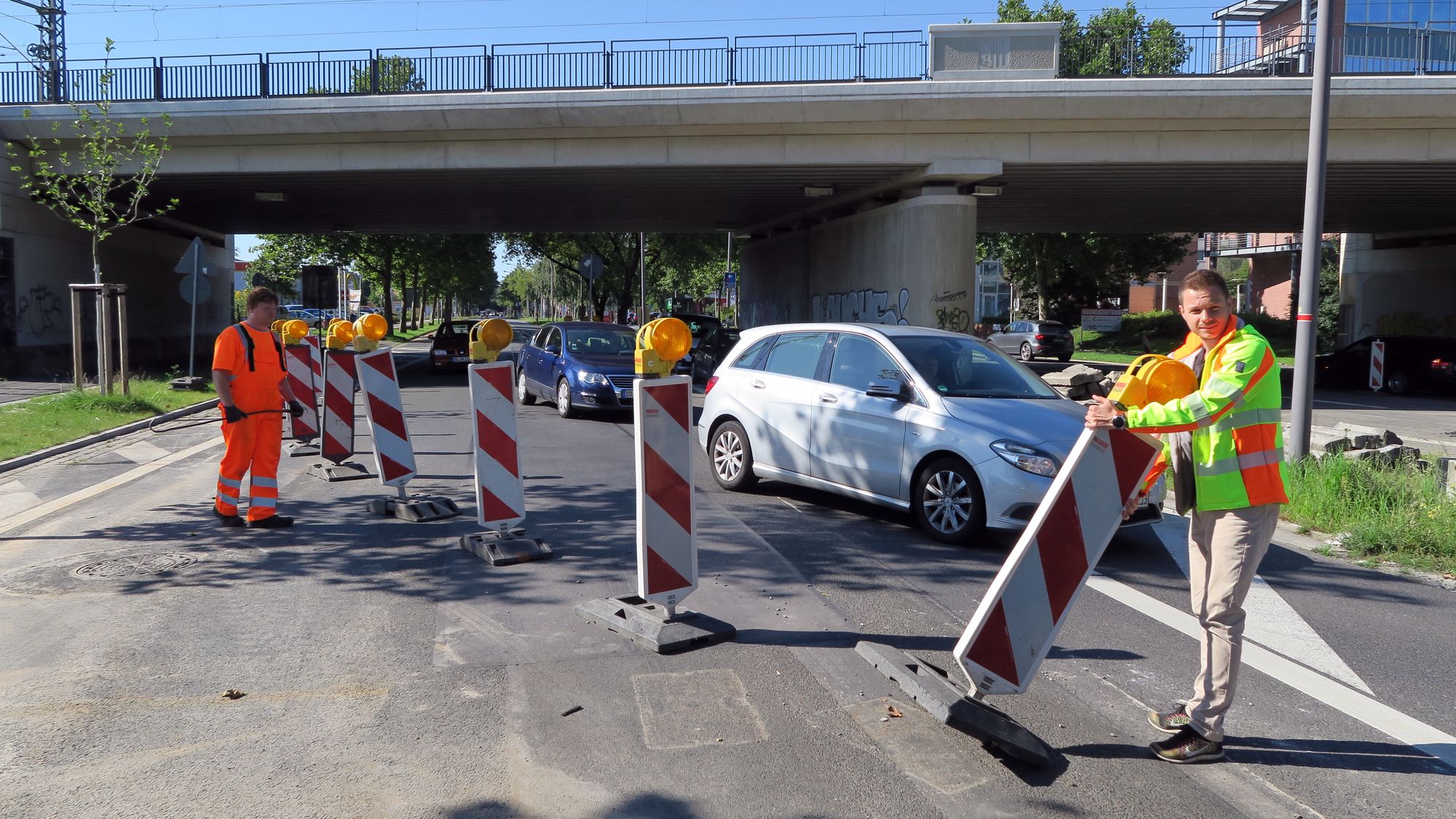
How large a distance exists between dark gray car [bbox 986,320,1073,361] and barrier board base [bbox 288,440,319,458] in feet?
97.8

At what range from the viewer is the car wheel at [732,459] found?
948 centimetres

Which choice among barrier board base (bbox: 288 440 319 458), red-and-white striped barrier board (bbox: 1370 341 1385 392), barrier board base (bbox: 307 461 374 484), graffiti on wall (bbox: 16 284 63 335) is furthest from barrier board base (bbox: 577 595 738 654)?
red-and-white striped barrier board (bbox: 1370 341 1385 392)

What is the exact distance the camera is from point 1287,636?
5688mm

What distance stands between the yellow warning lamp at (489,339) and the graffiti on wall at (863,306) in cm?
1701

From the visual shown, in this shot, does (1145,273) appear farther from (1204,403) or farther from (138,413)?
(1204,403)

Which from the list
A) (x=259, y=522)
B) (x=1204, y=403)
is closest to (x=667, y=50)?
(x=259, y=522)

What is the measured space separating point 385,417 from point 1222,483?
6.38 m

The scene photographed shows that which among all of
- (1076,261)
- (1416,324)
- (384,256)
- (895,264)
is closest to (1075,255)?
(1076,261)

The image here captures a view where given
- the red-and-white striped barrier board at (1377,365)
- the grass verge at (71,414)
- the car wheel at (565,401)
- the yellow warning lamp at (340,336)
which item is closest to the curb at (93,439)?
the grass verge at (71,414)

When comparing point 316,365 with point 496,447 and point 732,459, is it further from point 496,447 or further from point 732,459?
point 496,447

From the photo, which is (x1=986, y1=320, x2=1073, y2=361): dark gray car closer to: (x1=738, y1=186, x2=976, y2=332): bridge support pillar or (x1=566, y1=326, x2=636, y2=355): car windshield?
(x1=738, y1=186, x2=976, y2=332): bridge support pillar

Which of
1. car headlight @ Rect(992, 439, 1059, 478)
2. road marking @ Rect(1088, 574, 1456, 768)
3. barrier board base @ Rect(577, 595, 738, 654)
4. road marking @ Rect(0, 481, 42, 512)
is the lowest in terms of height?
road marking @ Rect(1088, 574, 1456, 768)

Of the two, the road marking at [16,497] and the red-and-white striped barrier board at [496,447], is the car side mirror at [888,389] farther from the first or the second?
the road marking at [16,497]

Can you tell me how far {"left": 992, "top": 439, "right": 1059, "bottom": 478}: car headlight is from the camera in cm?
714
